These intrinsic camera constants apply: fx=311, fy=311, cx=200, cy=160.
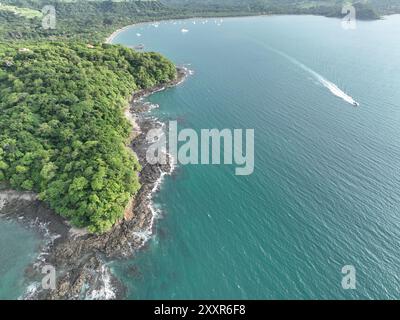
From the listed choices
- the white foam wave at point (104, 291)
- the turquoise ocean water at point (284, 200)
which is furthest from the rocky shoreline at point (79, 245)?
the turquoise ocean water at point (284, 200)

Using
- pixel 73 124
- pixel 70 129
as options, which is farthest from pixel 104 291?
pixel 73 124

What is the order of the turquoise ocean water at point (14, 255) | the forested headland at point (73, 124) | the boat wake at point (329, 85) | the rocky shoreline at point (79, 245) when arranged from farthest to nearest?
the boat wake at point (329, 85)
the forested headland at point (73, 124)
the turquoise ocean water at point (14, 255)
the rocky shoreline at point (79, 245)

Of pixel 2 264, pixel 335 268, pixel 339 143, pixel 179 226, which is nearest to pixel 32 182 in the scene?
pixel 2 264

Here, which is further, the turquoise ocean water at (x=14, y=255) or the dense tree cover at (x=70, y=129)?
the dense tree cover at (x=70, y=129)

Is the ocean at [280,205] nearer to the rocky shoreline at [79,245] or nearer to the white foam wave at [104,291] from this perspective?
the white foam wave at [104,291]

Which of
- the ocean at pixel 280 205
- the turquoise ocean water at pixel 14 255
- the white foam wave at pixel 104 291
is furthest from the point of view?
the ocean at pixel 280 205

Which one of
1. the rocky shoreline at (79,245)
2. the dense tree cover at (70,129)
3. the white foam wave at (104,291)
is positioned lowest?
the white foam wave at (104,291)

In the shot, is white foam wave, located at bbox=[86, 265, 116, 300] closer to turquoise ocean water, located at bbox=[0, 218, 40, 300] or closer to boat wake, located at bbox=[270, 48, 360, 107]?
turquoise ocean water, located at bbox=[0, 218, 40, 300]
